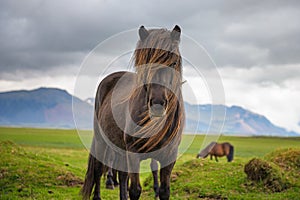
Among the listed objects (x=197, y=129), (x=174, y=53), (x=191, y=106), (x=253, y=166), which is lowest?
(x=253, y=166)

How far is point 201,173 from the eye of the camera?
10414 millimetres

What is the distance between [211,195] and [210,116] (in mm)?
3194

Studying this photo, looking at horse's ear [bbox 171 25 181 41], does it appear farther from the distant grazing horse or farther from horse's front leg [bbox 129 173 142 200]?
the distant grazing horse

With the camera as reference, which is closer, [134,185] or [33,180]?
[134,185]

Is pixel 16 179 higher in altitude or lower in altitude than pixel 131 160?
lower

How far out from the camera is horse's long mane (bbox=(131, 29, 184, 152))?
4.49 m

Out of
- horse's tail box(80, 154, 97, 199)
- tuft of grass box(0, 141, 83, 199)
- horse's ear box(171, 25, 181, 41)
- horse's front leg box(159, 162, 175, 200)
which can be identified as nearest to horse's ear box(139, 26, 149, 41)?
horse's ear box(171, 25, 181, 41)

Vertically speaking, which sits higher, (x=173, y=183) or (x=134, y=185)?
(x=134, y=185)

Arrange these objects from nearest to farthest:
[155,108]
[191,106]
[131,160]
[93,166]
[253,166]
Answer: [155,108] → [131,160] → [191,106] → [93,166] → [253,166]

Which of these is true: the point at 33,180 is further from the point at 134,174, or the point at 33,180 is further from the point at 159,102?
the point at 159,102

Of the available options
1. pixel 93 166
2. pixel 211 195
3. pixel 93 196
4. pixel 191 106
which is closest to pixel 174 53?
pixel 191 106

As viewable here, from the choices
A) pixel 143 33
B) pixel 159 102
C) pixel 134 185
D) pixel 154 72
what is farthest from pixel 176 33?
pixel 134 185

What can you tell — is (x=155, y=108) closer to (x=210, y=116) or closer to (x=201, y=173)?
(x=210, y=116)

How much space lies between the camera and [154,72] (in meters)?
4.39
